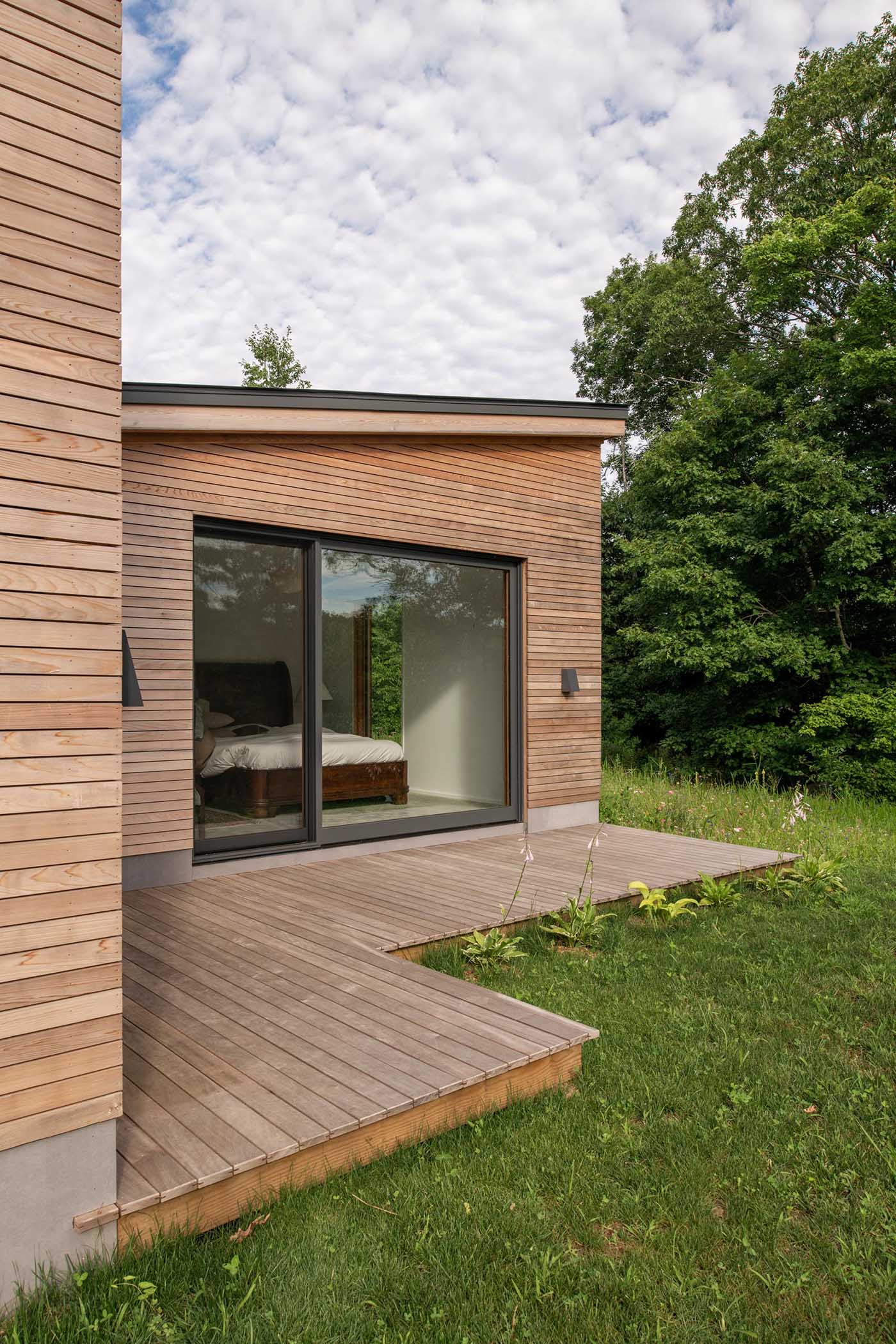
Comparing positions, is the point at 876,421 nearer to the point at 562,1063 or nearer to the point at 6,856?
the point at 562,1063

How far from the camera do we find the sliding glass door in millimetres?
5152

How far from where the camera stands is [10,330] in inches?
66.9

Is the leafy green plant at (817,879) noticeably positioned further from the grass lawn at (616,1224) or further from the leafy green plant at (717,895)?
the grass lawn at (616,1224)

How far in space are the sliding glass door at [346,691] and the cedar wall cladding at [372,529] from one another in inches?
6.6

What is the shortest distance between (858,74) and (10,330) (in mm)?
15542

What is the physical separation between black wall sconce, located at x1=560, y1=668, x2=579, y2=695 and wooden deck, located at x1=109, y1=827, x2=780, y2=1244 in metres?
2.19

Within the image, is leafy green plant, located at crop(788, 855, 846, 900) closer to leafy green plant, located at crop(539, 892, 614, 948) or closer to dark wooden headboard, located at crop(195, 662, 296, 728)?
leafy green plant, located at crop(539, 892, 614, 948)

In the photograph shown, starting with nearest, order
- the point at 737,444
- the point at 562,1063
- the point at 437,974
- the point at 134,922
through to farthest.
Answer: the point at 562,1063, the point at 437,974, the point at 134,922, the point at 737,444

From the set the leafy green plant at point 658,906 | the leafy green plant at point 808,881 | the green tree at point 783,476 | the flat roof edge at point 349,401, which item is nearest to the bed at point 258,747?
the flat roof edge at point 349,401

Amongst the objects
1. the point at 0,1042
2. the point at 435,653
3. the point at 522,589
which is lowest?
the point at 0,1042

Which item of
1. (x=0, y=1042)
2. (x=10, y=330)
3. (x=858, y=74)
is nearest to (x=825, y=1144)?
(x=0, y=1042)

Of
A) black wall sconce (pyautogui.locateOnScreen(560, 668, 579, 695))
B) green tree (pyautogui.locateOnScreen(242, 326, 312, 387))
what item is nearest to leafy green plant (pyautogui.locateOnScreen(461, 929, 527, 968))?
black wall sconce (pyautogui.locateOnScreen(560, 668, 579, 695))

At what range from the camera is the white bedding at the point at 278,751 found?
5.14m

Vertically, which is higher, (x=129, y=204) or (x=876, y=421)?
(x=129, y=204)
